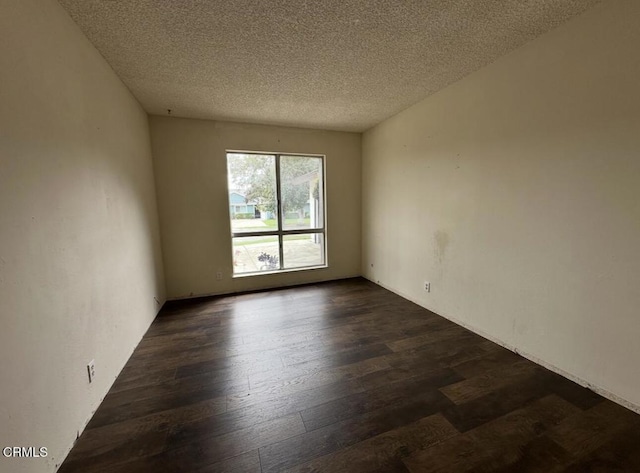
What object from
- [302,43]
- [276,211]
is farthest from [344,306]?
[302,43]

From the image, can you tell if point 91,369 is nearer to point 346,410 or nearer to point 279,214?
point 346,410

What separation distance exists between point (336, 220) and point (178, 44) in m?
3.08

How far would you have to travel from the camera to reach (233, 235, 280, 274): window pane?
13.4ft

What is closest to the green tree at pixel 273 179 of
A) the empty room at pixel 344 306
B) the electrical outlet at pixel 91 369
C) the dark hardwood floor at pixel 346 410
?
the empty room at pixel 344 306

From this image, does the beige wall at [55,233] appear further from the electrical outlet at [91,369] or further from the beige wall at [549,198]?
the beige wall at [549,198]

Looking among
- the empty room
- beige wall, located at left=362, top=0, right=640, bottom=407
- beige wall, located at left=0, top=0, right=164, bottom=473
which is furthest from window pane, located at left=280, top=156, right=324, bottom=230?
beige wall, located at left=0, top=0, right=164, bottom=473

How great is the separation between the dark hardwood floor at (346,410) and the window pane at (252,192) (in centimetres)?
181

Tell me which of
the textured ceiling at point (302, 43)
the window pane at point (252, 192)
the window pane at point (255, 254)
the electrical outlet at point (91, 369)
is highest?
the textured ceiling at point (302, 43)

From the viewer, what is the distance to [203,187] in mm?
Result: 3732

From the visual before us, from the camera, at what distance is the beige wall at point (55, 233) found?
3.70ft

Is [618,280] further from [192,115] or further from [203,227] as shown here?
[192,115]

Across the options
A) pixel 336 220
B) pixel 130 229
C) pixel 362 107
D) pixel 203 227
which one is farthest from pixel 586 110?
pixel 203 227

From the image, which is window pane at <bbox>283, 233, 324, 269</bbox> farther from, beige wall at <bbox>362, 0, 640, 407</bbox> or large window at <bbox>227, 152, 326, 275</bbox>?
beige wall at <bbox>362, 0, 640, 407</bbox>

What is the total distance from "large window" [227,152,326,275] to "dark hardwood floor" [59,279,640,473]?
1653 mm
